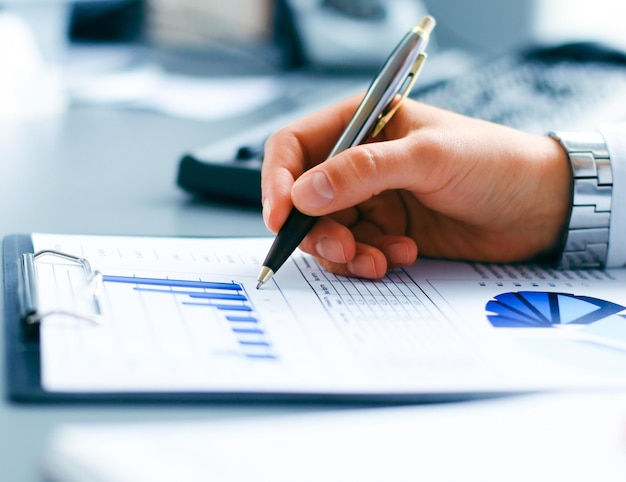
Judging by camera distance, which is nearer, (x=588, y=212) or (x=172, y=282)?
(x=172, y=282)

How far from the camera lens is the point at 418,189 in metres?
0.54

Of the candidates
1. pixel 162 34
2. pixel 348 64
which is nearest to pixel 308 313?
pixel 348 64

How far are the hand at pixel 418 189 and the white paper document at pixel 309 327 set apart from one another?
0.03 m

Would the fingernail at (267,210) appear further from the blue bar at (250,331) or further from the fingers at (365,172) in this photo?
the blue bar at (250,331)

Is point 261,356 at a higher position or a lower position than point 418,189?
lower

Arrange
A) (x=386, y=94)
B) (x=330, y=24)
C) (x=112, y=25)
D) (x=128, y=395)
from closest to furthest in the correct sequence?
(x=128, y=395)
(x=386, y=94)
(x=330, y=24)
(x=112, y=25)

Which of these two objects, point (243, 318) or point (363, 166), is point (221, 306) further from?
point (363, 166)

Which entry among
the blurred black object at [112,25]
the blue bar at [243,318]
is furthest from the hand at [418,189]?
the blurred black object at [112,25]

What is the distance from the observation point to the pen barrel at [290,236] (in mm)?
501

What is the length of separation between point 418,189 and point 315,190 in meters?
0.08

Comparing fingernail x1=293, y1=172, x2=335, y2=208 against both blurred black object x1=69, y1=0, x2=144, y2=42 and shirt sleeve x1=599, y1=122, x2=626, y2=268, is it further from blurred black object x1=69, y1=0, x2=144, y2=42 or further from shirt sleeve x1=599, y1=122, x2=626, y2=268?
blurred black object x1=69, y1=0, x2=144, y2=42

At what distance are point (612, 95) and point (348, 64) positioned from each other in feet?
1.44

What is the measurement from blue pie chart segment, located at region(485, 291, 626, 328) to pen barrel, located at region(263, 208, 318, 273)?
117 mm

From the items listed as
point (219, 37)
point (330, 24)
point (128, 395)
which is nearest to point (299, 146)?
point (128, 395)
